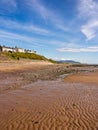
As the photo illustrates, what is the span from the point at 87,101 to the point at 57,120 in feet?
13.6

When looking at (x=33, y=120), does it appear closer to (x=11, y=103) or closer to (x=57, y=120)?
(x=57, y=120)

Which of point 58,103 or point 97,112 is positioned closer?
point 97,112

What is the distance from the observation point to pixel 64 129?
6820 millimetres

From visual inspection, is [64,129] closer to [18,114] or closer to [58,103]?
[18,114]

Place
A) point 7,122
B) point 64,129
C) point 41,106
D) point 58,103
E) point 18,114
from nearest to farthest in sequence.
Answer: point 64,129 < point 7,122 < point 18,114 < point 41,106 < point 58,103

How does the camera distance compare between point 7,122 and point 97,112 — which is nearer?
point 7,122

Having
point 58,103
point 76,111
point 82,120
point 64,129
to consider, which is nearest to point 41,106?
point 58,103

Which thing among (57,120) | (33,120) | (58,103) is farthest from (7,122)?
(58,103)

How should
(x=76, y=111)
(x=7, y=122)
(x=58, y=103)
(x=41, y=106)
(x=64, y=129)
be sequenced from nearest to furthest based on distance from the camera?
(x=64, y=129), (x=7, y=122), (x=76, y=111), (x=41, y=106), (x=58, y=103)

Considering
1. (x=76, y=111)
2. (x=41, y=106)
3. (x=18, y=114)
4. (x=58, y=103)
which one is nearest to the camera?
(x=18, y=114)

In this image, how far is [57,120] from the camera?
779 centimetres

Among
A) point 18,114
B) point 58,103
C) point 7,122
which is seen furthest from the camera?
point 58,103

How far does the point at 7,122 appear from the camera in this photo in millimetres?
7574

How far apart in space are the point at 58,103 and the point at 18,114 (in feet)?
9.86
